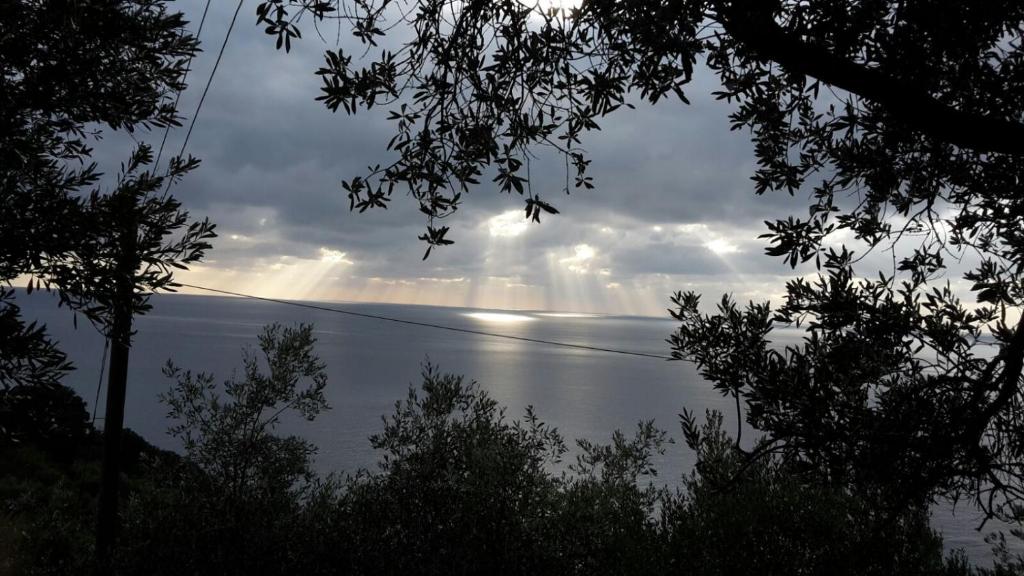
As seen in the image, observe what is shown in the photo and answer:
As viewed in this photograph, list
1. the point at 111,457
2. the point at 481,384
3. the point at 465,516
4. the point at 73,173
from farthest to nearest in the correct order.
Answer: the point at 481,384 → the point at 465,516 → the point at 111,457 → the point at 73,173

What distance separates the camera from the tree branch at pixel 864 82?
4234 mm

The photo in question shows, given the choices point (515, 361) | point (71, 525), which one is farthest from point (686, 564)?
point (515, 361)

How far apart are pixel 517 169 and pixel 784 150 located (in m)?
3.72

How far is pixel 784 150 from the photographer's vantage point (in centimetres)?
695

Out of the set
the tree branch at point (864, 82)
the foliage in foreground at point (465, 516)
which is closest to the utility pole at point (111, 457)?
the foliage in foreground at point (465, 516)

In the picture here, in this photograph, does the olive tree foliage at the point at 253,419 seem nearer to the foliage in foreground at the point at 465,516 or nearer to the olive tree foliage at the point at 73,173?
the foliage in foreground at the point at 465,516

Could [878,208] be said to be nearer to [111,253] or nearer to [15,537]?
[111,253]

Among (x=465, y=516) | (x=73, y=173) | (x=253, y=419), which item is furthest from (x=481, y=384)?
(x=73, y=173)

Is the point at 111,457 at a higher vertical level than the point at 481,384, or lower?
higher

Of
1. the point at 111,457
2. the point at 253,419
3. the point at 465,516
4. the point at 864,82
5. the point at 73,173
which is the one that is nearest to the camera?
the point at 864,82

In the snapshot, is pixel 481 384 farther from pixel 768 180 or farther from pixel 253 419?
pixel 768 180

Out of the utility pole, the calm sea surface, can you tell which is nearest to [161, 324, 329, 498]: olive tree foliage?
the utility pole

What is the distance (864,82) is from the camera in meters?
4.25

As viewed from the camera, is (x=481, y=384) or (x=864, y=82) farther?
(x=481, y=384)
